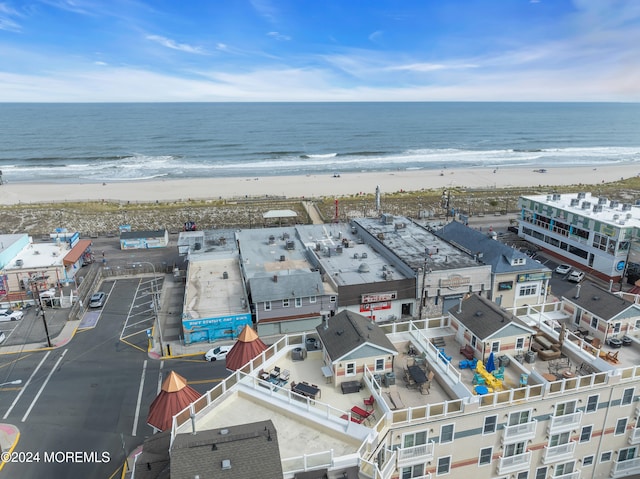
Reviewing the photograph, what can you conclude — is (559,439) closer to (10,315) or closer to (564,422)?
(564,422)

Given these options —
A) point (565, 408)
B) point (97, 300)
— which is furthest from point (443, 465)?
point (97, 300)

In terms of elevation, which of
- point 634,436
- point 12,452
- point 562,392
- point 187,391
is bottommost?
point 12,452

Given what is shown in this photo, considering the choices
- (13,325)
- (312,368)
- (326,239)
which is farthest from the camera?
(326,239)

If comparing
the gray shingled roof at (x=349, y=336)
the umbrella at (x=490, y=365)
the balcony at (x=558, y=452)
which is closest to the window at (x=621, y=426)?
the balcony at (x=558, y=452)

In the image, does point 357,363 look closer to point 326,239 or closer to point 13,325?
point 326,239

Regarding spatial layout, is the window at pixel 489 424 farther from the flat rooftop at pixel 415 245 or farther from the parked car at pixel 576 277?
the parked car at pixel 576 277

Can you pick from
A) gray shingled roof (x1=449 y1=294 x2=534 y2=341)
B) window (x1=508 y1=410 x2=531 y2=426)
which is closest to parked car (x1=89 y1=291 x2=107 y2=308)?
gray shingled roof (x1=449 y1=294 x2=534 y2=341)

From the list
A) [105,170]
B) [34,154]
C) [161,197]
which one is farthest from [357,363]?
[34,154]
